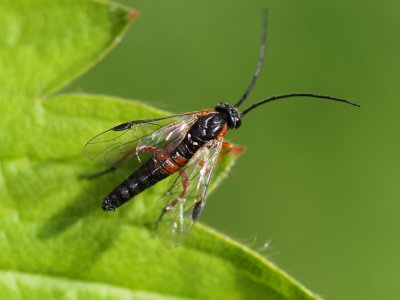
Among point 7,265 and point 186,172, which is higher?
point 186,172

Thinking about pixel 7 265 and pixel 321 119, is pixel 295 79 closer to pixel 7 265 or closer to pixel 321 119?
pixel 321 119

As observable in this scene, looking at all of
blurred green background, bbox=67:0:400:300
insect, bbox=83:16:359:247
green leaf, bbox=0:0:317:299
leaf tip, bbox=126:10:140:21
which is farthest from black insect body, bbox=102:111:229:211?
blurred green background, bbox=67:0:400:300

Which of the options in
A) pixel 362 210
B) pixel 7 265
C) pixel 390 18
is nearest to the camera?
pixel 7 265

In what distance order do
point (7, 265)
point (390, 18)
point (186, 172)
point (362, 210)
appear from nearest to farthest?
point (7, 265), point (186, 172), point (362, 210), point (390, 18)

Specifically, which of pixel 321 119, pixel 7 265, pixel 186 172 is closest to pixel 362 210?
pixel 321 119

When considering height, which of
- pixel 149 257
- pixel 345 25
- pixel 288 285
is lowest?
pixel 149 257

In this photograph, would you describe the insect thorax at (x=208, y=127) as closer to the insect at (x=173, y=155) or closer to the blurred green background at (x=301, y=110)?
the insect at (x=173, y=155)

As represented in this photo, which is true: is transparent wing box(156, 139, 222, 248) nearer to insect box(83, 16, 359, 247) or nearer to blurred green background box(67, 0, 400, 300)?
insect box(83, 16, 359, 247)

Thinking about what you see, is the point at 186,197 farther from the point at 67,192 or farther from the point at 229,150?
the point at 67,192
